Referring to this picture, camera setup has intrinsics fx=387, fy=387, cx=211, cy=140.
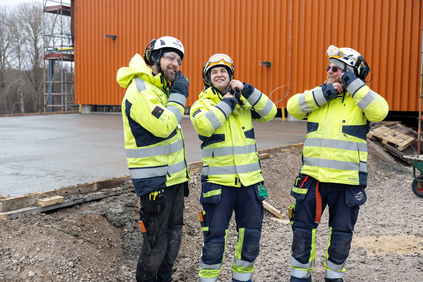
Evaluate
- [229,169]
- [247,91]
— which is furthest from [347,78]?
[229,169]

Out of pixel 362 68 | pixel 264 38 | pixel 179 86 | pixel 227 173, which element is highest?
pixel 264 38

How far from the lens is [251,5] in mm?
16266

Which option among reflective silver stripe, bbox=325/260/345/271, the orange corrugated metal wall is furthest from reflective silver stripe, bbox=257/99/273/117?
the orange corrugated metal wall

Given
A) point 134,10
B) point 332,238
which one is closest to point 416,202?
point 332,238

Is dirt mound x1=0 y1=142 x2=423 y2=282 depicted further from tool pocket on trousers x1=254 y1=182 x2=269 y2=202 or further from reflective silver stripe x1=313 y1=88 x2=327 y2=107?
reflective silver stripe x1=313 y1=88 x2=327 y2=107

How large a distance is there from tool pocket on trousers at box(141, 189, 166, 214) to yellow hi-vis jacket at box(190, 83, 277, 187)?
1.42 ft

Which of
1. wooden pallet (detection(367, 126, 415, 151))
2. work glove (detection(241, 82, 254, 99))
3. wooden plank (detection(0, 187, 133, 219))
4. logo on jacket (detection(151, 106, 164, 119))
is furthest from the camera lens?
wooden pallet (detection(367, 126, 415, 151))

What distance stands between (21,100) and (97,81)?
73.0 ft

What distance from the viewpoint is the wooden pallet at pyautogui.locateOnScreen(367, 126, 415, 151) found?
33.9ft

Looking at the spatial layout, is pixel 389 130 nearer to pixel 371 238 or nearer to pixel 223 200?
pixel 371 238

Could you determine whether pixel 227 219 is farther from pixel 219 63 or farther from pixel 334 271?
pixel 219 63

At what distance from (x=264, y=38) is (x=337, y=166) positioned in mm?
13746

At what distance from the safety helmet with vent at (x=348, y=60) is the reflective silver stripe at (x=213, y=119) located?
1165 mm

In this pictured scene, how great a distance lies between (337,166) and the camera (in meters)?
3.17
